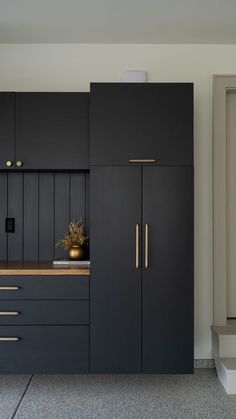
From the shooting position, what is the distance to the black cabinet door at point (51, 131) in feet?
9.79

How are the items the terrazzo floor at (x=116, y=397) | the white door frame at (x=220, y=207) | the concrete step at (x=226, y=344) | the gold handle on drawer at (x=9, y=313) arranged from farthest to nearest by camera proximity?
the white door frame at (x=220, y=207), the concrete step at (x=226, y=344), the gold handle on drawer at (x=9, y=313), the terrazzo floor at (x=116, y=397)

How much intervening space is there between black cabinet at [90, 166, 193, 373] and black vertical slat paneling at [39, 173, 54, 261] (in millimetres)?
603

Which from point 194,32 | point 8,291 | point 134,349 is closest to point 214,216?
point 134,349

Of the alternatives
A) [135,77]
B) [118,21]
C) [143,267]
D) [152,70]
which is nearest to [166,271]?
[143,267]

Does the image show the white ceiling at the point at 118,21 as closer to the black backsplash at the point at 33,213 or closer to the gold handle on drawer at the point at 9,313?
the black backsplash at the point at 33,213

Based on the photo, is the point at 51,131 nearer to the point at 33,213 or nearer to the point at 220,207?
the point at 33,213

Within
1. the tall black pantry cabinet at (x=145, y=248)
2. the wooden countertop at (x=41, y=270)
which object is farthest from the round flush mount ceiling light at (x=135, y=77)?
the wooden countertop at (x=41, y=270)

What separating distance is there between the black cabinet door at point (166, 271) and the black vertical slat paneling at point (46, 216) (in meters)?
0.88

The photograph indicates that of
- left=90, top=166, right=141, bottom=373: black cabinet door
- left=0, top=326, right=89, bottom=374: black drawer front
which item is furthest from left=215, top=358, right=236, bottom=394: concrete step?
left=0, top=326, right=89, bottom=374: black drawer front

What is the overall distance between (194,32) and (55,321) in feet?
7.91

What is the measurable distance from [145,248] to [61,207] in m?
0.87

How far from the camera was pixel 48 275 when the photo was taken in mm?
2846

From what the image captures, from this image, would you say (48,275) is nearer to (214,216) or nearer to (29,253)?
(29,253)

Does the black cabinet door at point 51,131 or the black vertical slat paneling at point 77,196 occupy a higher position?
the black cabinet door at point 51,131
